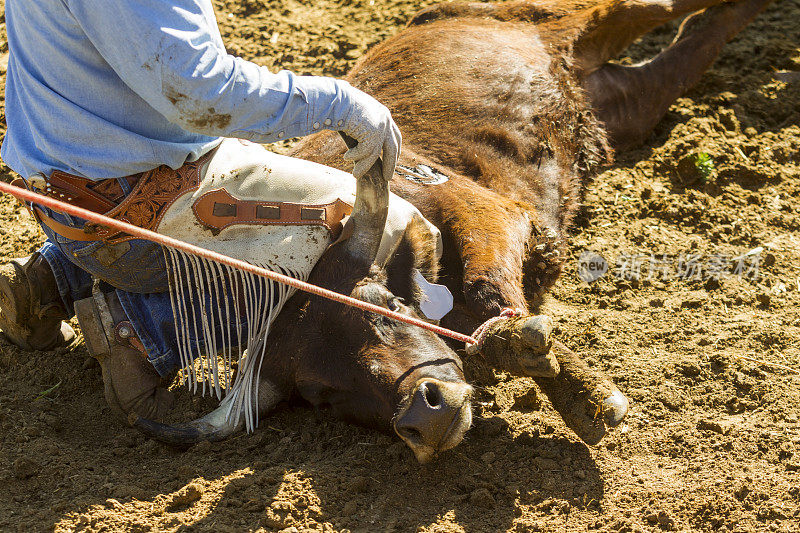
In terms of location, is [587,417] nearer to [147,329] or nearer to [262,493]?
[262,493]

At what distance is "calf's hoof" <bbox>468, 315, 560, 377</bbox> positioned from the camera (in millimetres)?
2732

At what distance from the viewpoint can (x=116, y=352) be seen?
3240 millimetres

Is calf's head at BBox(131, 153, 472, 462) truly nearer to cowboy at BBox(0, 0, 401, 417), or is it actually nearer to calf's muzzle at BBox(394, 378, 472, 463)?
calf's muzzle at BBox(394, 378, 472, 463)

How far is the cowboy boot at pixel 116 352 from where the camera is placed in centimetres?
321

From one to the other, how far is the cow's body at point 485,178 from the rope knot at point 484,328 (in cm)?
6

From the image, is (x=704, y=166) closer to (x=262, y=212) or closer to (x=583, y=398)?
(x=583, y=398)

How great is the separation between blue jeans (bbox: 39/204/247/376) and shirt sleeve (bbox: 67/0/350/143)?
77 cm

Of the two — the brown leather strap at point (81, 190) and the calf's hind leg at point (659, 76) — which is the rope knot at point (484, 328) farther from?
the calf's hind leg at point (659, 76)

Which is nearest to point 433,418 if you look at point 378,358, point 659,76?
point 378,358

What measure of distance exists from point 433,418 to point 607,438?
83cm

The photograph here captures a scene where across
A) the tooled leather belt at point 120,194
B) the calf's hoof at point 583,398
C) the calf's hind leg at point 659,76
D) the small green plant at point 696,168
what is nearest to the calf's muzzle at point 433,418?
the calf's hoof at point 583,398

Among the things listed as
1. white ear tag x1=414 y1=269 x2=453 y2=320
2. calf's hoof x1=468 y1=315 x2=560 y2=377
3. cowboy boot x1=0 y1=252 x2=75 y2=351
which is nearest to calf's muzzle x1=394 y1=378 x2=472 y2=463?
calf's hoof x1=468 y1=315 x2=560 y2=377

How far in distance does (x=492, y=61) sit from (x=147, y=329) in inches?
97.7

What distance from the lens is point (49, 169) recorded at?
2768mm
